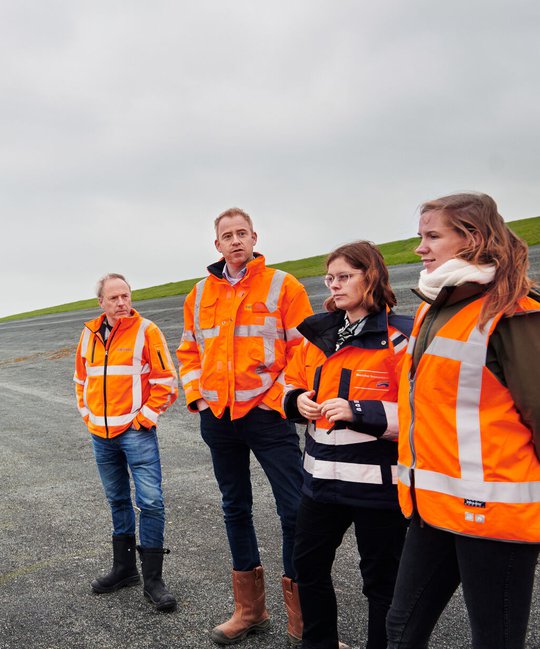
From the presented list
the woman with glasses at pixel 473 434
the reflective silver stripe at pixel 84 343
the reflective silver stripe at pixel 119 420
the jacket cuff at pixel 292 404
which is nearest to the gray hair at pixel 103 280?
the reflective silver stripe at pixel 84 343

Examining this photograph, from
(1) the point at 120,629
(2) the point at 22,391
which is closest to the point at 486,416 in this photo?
(1) the point at 120,629

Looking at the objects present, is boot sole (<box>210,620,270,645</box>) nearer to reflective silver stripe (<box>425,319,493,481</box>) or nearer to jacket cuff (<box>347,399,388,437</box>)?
jacket cuff (<box>347,399,388,437</box>)

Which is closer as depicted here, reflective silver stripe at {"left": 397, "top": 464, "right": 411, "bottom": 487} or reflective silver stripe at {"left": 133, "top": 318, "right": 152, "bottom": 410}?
reflective silver stripe at {"left": 397, "top": 464, "right": 411, "bottom": 487}

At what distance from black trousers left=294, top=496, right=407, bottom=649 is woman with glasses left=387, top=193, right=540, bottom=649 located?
0.46 m

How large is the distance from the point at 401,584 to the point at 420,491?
34 cm

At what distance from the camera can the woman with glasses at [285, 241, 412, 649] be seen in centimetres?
280

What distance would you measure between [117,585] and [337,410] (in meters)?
2.36

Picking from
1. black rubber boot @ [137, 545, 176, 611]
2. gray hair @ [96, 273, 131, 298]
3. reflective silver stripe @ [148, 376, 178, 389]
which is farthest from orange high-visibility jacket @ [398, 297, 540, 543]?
gray hair @ [96, 273, 131, 298]

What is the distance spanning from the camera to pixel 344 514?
290 cm

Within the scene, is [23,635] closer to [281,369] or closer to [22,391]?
[281,369]

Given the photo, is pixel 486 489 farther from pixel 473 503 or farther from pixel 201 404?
pixel 201 404

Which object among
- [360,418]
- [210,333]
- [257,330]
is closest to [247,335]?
[257,330]

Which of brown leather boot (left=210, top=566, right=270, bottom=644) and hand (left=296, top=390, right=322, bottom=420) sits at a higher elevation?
hand (left=296, top=390, right=322, bottom=420)

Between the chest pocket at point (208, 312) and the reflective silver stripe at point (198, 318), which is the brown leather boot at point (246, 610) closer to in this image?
the reflective silver stripe at point (198, 318)
